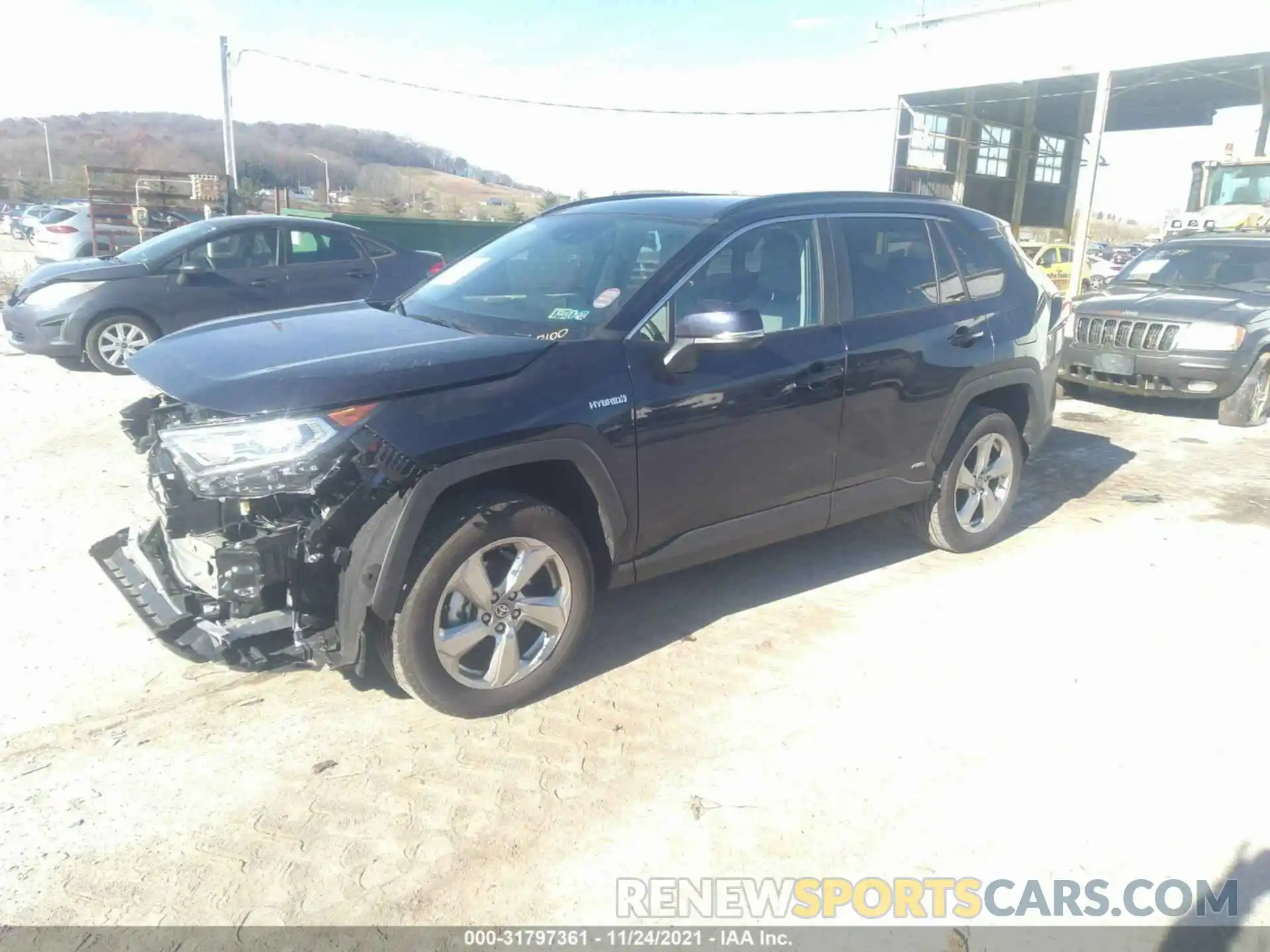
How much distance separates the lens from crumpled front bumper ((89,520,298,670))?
3035 millimetres

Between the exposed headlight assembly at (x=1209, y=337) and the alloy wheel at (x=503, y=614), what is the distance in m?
7.25

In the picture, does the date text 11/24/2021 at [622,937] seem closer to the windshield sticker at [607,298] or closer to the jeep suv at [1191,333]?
the windshield sticker at [607,298]

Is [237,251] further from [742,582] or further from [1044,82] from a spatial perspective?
[1044,82]

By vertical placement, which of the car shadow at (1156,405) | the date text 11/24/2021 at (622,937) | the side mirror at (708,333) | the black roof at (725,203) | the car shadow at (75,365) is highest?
the black roof at (725,203)

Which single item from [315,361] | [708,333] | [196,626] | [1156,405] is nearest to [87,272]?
[315,361]

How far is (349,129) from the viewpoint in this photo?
11288 cm

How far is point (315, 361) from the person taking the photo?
3.25 metres

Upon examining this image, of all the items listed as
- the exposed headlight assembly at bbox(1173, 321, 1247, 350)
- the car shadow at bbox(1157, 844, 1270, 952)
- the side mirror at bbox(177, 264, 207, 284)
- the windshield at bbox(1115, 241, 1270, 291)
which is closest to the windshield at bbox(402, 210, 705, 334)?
the car shadow at bbox(1157, 844, 1270, 952)

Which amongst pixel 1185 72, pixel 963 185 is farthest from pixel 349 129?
pixel 1185 72

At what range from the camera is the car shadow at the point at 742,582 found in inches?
163

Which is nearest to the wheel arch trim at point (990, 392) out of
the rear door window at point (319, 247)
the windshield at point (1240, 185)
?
the rear door window at point (319, 247)

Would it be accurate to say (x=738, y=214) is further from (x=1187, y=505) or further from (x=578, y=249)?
(x=1187, y=505)

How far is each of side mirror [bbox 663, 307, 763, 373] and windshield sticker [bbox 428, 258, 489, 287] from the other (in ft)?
4.35

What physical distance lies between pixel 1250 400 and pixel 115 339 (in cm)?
1067
